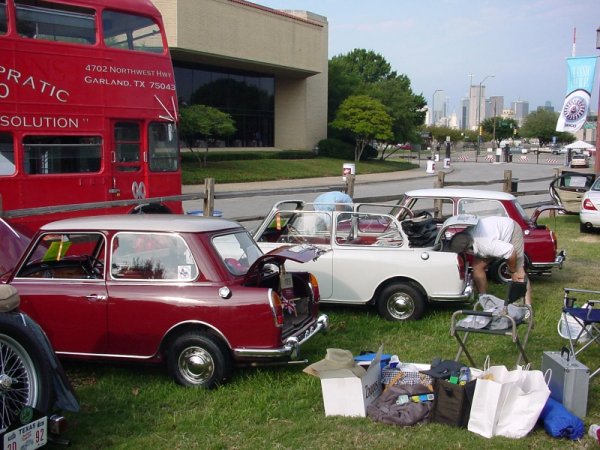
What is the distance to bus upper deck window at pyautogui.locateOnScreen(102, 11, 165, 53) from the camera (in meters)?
10.9

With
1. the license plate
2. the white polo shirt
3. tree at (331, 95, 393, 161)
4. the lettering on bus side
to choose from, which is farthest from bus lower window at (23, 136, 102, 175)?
tree at (331, 95, 393, 161)

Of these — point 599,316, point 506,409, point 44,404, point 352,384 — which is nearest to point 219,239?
point 352,384

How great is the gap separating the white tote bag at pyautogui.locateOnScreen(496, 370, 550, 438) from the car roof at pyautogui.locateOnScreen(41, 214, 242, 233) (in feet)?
9.01

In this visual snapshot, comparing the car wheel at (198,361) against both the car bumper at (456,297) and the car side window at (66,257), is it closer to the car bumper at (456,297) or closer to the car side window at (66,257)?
the car side window at (66,257)

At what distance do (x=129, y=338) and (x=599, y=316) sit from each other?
3.98 meters

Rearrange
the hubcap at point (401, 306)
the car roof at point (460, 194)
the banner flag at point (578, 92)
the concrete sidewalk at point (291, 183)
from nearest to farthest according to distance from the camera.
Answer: the hubcap at point (401, 306), the car roof at point (460, 194), the banner flag at point (578, 92), the concrete sidewalk at point (291, 183)

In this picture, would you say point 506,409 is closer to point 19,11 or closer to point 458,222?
point 458,222

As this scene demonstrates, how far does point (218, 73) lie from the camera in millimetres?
42781

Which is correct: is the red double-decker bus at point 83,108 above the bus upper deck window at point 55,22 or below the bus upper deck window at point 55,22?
below

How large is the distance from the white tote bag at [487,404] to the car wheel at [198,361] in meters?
1.96

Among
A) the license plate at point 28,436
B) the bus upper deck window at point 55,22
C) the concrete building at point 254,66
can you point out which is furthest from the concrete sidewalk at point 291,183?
the license plate at point 28,436

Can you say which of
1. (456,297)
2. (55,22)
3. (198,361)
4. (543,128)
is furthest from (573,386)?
(543,128)

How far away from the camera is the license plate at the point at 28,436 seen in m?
3.66

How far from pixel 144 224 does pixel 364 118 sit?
44.8 meters
